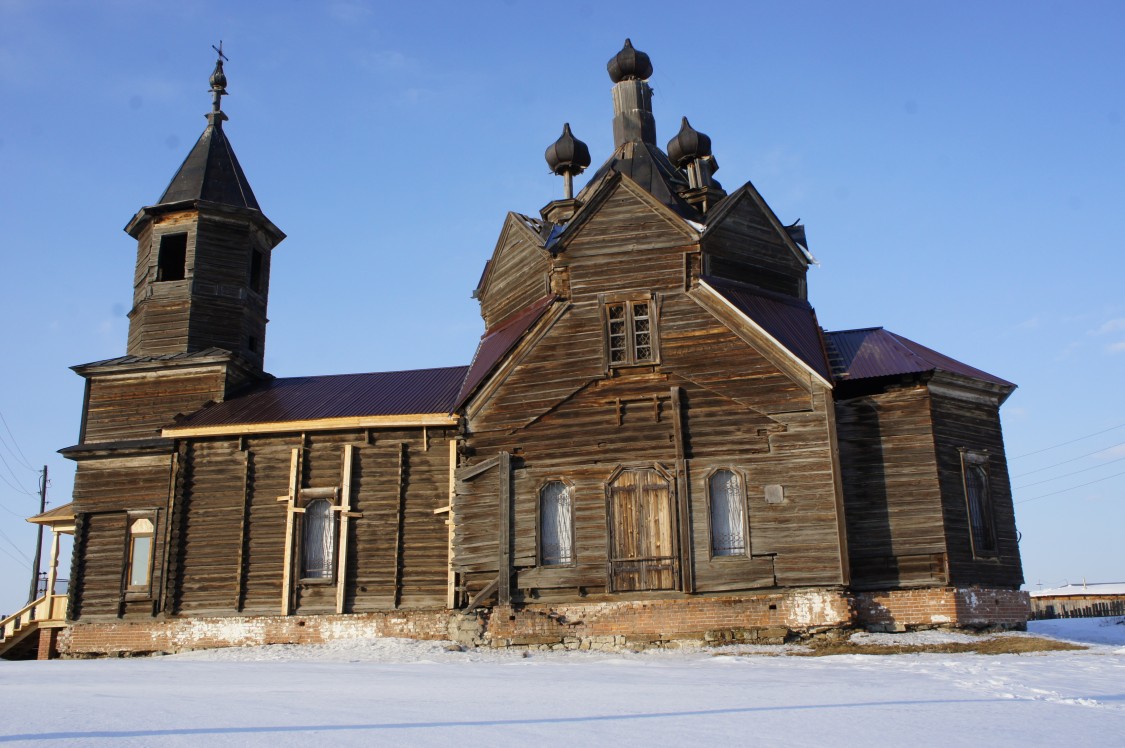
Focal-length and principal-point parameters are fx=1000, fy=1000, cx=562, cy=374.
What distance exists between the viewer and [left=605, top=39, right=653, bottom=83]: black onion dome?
101 feet

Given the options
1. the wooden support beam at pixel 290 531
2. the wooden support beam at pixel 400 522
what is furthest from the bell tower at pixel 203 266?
the wooden support beam at pixel 400 522

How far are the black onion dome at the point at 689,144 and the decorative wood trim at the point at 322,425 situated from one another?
10751 mm

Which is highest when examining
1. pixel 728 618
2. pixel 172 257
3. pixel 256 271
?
pixel 172 257

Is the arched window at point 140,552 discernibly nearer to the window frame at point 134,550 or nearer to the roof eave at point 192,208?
the window frame at point 134,550

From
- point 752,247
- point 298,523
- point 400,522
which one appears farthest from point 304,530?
point 752,247

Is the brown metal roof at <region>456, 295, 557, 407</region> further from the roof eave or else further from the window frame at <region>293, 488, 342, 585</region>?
the roof eave

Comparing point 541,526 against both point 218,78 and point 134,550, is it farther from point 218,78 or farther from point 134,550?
point 218,78

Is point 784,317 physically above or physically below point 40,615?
above

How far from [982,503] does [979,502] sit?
0.28 feet

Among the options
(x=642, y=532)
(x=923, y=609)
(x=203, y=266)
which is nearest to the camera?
(x=923, y=609)

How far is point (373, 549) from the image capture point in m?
22.8

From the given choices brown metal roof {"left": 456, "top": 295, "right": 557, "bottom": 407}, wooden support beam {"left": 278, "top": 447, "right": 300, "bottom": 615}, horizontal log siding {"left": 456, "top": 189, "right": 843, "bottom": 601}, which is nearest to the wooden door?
horizontal log siding {"left": 456, "top": 189, "right": 843, "bottom": 601}

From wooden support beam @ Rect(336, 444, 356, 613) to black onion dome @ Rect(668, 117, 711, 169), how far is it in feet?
40.8

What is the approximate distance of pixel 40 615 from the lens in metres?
25.6
